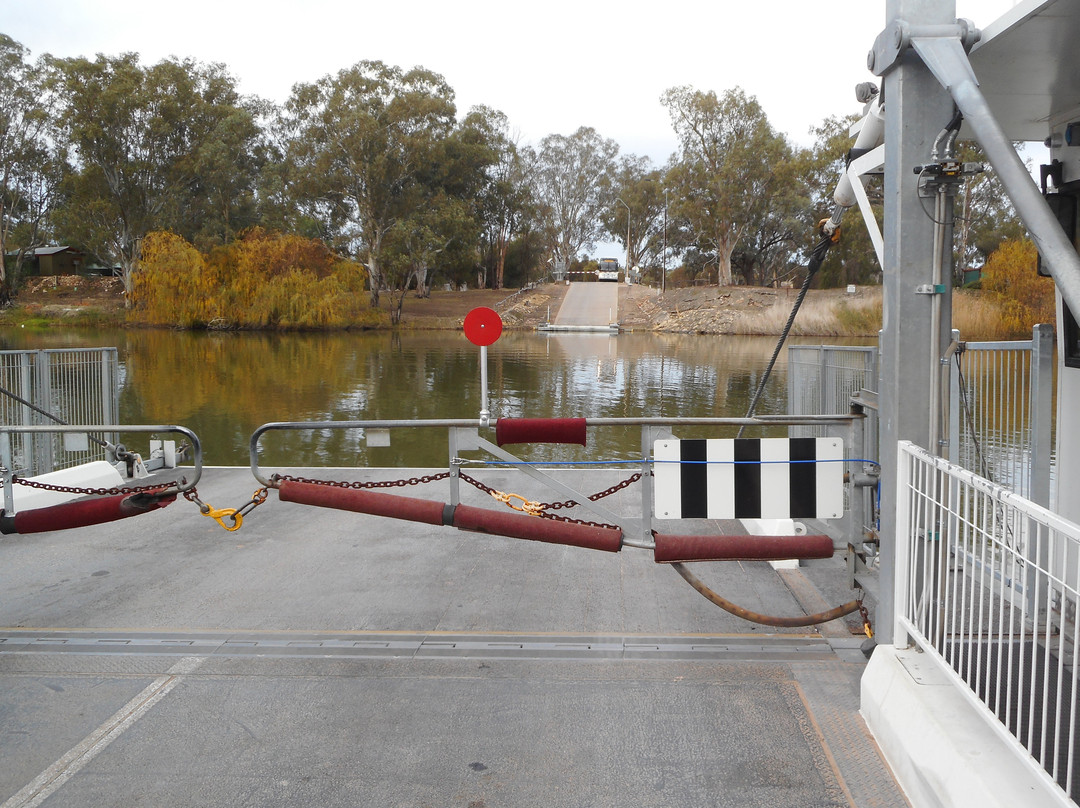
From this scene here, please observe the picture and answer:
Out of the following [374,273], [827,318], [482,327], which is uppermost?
[374,273]

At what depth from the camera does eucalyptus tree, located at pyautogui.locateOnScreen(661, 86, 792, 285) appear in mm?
68688

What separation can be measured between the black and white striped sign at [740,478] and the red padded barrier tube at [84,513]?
3099 mm

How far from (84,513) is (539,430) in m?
2.80

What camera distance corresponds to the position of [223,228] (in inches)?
2399

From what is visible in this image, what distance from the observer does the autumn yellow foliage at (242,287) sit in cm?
5259

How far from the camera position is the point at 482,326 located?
7.01 m

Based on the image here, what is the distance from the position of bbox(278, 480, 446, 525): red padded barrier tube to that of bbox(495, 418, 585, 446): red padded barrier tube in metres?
0.56

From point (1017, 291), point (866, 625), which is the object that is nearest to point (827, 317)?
point (1017, 291)

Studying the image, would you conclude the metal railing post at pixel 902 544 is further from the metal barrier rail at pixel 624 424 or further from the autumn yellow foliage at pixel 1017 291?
the autumn yellow foliage at pixel 1017 291

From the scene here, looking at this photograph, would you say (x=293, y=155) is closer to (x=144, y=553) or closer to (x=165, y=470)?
(x=165, y=470)

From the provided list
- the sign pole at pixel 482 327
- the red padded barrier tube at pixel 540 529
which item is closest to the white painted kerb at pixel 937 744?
the red padded barrier tube at pixel 540 529

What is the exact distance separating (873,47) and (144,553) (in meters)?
6.32

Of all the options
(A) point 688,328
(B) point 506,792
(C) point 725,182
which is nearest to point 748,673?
(B) point 506,792

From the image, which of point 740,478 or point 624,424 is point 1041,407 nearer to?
point 740,478
